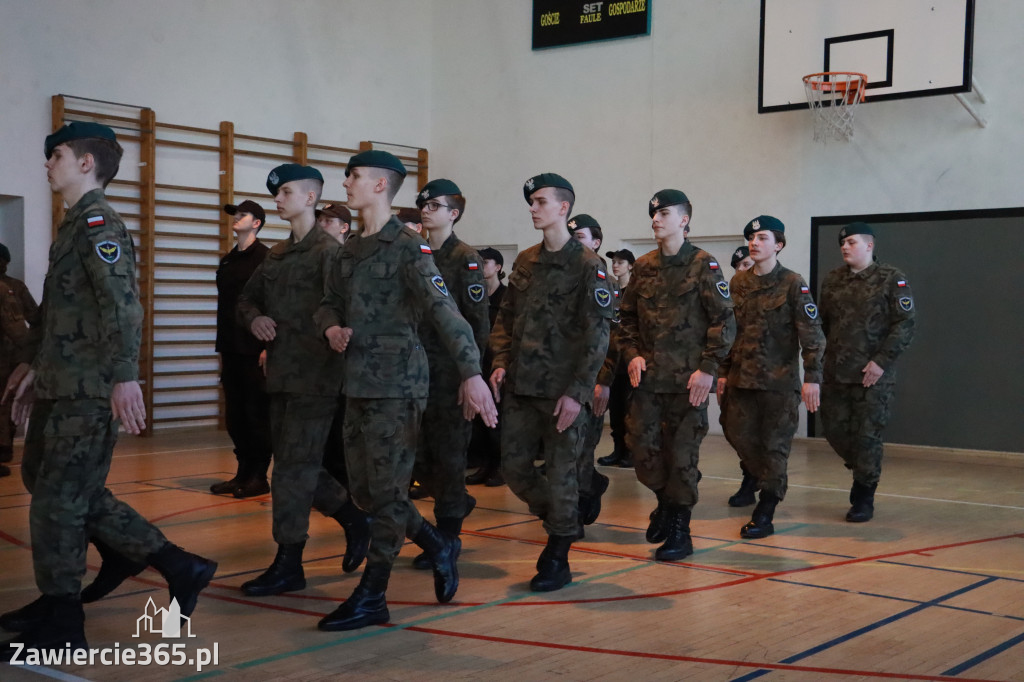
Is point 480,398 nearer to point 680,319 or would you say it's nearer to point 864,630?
point 864,630

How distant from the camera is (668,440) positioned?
17.0 feet

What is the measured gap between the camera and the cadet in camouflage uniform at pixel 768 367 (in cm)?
598

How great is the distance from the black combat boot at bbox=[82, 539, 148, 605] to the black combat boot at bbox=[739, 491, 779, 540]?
322cm

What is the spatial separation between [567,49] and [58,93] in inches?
217

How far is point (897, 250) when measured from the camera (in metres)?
10.0

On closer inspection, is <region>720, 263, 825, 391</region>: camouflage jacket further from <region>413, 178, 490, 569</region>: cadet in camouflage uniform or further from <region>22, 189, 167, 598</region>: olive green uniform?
<region>22, 189, 167, 598</region>: olive green uniform

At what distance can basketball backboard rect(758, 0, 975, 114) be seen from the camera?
902 cm

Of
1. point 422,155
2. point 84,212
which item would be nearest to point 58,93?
point 422,155

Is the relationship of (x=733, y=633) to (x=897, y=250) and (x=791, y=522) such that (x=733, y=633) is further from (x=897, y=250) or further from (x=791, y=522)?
(x=897, y=250)

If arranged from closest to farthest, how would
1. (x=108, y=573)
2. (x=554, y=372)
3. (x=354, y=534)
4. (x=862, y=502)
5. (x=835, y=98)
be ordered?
(x=108, y=573)
(x=554, y=372)
(x=354, y=534)
(x=862, y=502)
(x=835, y=98)

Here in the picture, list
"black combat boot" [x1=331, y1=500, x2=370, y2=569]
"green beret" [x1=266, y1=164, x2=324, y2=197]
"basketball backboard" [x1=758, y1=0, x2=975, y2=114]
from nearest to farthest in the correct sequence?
1. "green beret" [x1=266, y1=164, x2=324, y2=197]
2. "black combat boot" [x1=331, y1=500, x2=370, y2=569]
3. "basketball backboard" [x1=758, y1=0, x2=975, y2=114]

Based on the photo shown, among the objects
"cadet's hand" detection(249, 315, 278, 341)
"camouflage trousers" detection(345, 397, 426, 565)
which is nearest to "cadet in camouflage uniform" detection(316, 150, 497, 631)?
"camouflage trousers" detection(345, 397, 426, 565)

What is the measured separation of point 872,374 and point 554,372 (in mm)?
2683

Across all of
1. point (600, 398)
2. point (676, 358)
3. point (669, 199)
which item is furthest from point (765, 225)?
point (600, 398)
